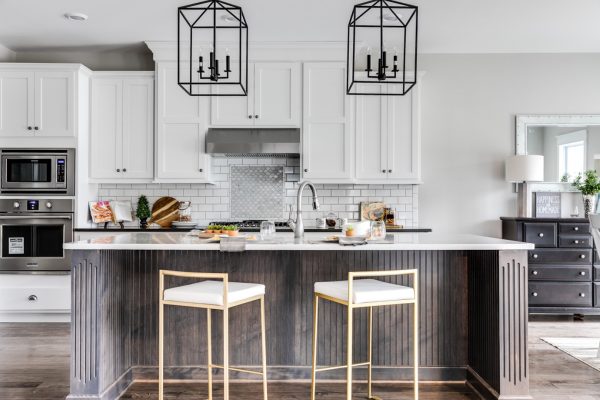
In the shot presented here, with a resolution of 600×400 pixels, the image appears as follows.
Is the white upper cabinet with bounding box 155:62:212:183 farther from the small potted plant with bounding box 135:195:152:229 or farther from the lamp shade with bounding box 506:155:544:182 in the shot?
the lamp shade with bounding box 506:155:544:182

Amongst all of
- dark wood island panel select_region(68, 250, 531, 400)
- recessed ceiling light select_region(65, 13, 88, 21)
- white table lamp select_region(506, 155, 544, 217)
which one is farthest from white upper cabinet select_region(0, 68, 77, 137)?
white table lamp select_region(506, 155, 544, 217)

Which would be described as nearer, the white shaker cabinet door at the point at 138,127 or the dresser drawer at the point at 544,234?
the dresser drawer at the point at 544,234

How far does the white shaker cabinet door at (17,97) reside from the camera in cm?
465

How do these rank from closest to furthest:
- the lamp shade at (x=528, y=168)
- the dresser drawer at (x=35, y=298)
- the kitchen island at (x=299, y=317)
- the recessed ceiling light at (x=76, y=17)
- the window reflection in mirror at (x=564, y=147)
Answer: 1. the kitchen island at (x=299, y=317)
2. the recessed ceiling light at (x=76, y=17)
3. the dresser drawer at (x=35, y=298)
4. the lamp shade at (x=528, y=168)
5. the window reflection in mirror at (x=564, y=147)

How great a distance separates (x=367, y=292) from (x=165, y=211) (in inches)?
131

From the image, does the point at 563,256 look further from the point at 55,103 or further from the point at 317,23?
the point at 55,103

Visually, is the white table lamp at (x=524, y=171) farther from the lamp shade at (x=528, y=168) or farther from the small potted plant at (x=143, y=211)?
the small potted plant at (x=143, y=211)

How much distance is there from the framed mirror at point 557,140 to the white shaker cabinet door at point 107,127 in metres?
4.19

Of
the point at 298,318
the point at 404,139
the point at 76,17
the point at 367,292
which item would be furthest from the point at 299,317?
the point at 76,17

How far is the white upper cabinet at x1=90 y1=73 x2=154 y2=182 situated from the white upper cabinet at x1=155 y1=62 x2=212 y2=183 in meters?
0.15

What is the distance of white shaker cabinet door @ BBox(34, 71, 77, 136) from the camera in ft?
15.2

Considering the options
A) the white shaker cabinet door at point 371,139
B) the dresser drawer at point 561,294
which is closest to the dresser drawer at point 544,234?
the dresser drawer at point 561,294

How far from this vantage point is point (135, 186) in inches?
204

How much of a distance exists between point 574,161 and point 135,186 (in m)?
4.74
